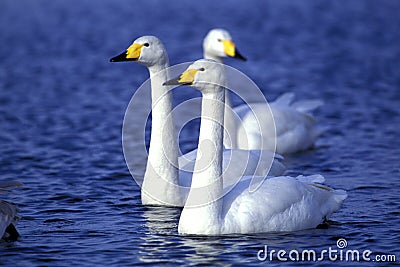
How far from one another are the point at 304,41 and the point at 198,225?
16.9m

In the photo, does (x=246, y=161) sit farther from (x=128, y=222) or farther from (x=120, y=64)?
(x=120, y=64)

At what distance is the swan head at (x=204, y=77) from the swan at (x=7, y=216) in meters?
2.07

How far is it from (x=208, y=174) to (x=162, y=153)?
1667 mm

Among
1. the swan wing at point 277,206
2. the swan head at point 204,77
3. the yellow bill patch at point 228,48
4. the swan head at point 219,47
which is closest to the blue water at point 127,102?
the swan wing at point 277,206

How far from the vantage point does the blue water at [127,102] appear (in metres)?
8.82

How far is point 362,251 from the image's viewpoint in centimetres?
846

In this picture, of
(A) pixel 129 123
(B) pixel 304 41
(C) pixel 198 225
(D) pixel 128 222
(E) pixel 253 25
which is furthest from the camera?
(E) pixel 253 25

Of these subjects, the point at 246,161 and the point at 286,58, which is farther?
the point at 286,58

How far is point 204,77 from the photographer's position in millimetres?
8672

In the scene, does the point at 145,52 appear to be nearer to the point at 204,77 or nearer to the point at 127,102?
the point at 204,77

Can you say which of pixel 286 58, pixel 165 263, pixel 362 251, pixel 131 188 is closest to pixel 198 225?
pixel 165 263

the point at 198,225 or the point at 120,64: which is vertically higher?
the point at 120,64

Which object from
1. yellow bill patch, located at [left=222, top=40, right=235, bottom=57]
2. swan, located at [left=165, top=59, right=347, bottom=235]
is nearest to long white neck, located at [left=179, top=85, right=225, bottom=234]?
swan, located at [left=165, top=59, right=347, bottom=235]

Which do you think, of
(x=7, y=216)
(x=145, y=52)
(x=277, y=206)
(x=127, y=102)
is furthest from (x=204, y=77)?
(x=127, y=102)
